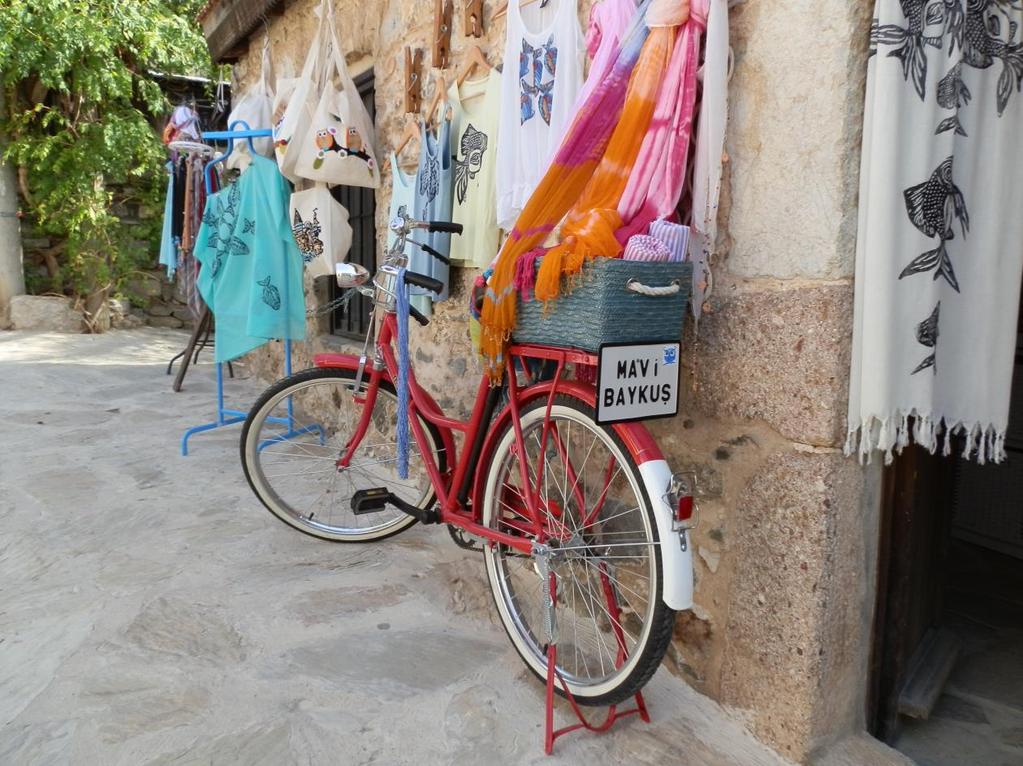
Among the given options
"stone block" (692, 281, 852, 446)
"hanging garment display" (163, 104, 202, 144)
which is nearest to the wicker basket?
"stone block" (692, 281, 852, 446)

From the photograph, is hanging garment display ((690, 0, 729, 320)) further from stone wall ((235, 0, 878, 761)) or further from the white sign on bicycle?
the white sign on bicycle

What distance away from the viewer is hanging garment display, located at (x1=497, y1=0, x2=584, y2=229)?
218 cm

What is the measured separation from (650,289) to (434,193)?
1697mm

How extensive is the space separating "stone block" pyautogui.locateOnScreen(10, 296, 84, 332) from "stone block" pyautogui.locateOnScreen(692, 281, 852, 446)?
993 cm

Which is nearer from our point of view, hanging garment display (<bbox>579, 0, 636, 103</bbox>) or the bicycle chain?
hanging garment display (<bbox>579, 0, 636, 103</bbox>)

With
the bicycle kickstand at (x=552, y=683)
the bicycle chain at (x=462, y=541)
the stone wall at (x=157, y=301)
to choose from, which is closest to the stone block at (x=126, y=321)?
the stone wall at (x=157, y=301)

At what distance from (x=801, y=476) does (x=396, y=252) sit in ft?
4.83

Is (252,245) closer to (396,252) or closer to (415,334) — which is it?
(415,334)

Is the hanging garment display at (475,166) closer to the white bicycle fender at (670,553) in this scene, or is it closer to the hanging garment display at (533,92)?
the hanging garment display at (533,92)

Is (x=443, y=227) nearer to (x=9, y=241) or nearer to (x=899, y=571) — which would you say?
(x=899, y=571)

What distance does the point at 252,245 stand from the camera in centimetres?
380

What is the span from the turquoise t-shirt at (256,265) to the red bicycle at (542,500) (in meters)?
1.04

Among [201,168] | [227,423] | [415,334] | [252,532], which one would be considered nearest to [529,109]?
[415,334]

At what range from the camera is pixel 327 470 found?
9.65 feet
